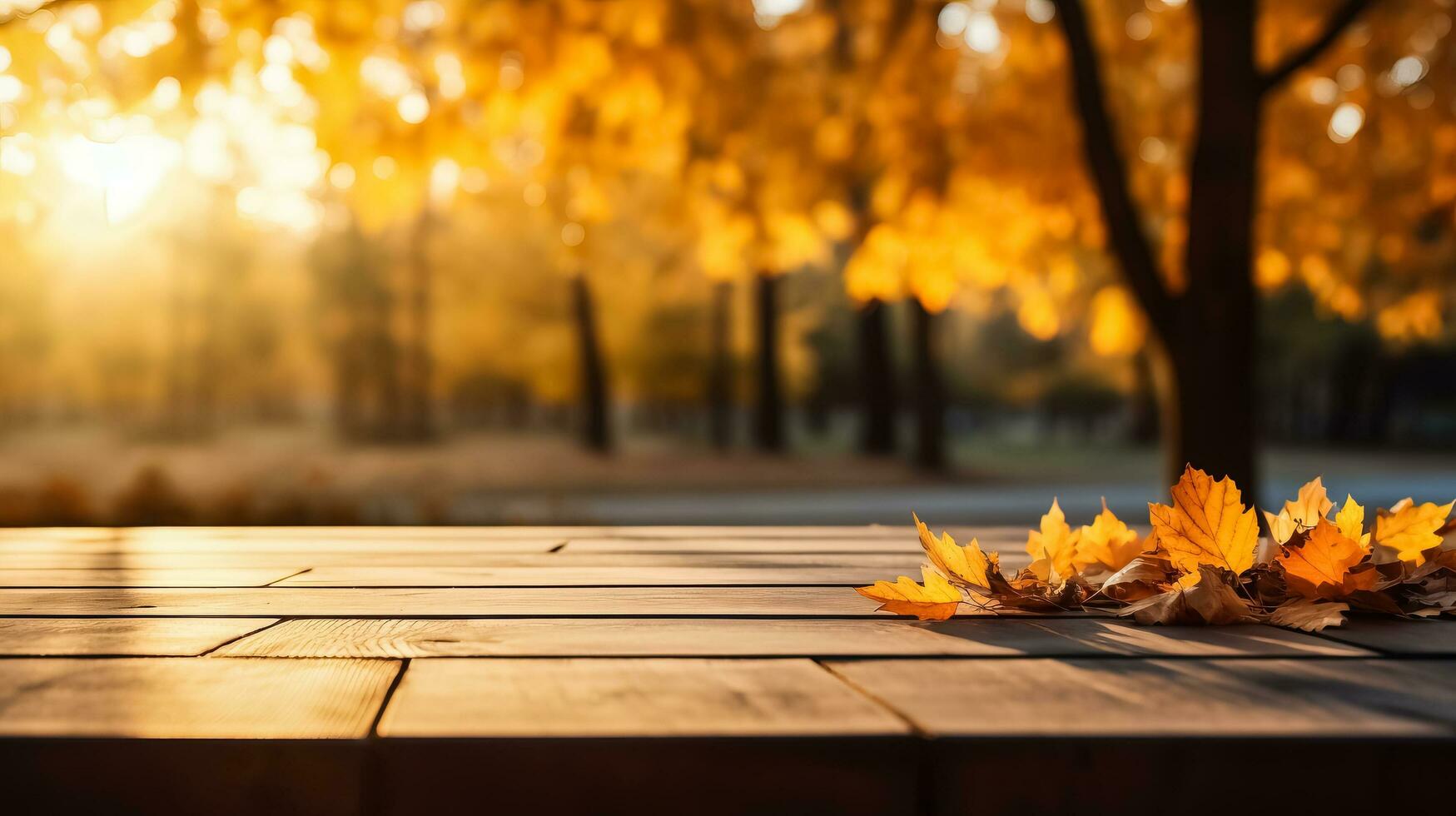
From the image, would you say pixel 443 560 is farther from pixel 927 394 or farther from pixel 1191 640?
pixel 927 394

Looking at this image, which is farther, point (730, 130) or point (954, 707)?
point (730, 130)

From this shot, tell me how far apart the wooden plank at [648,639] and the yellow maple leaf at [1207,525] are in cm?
21

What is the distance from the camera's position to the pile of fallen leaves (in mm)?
1325

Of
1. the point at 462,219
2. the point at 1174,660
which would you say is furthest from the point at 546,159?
the point at 462,219

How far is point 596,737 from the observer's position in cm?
83

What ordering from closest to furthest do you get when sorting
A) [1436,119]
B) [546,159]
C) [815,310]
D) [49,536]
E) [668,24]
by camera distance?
[49,536]
[668,24]
[546,159]
[1436,119]
[815,310]

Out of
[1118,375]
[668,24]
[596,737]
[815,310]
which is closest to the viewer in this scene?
[596,737]

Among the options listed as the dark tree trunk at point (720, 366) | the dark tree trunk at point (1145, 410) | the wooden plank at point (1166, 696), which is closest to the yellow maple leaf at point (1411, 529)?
the wooden plank at point (1166, 696)

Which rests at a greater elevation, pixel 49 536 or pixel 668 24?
pixel 668 24

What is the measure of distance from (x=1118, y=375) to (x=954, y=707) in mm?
29135

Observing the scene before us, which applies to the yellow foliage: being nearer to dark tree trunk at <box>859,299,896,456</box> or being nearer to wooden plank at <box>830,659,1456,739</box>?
wooden plank at <box>830,659,1456,739</box>

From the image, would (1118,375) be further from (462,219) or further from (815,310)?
(462,219)

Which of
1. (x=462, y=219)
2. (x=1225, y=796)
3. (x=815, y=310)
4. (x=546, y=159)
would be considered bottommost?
(x=1225, y=796)

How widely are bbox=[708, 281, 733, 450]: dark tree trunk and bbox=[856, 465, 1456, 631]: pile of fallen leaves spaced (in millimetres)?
19387
